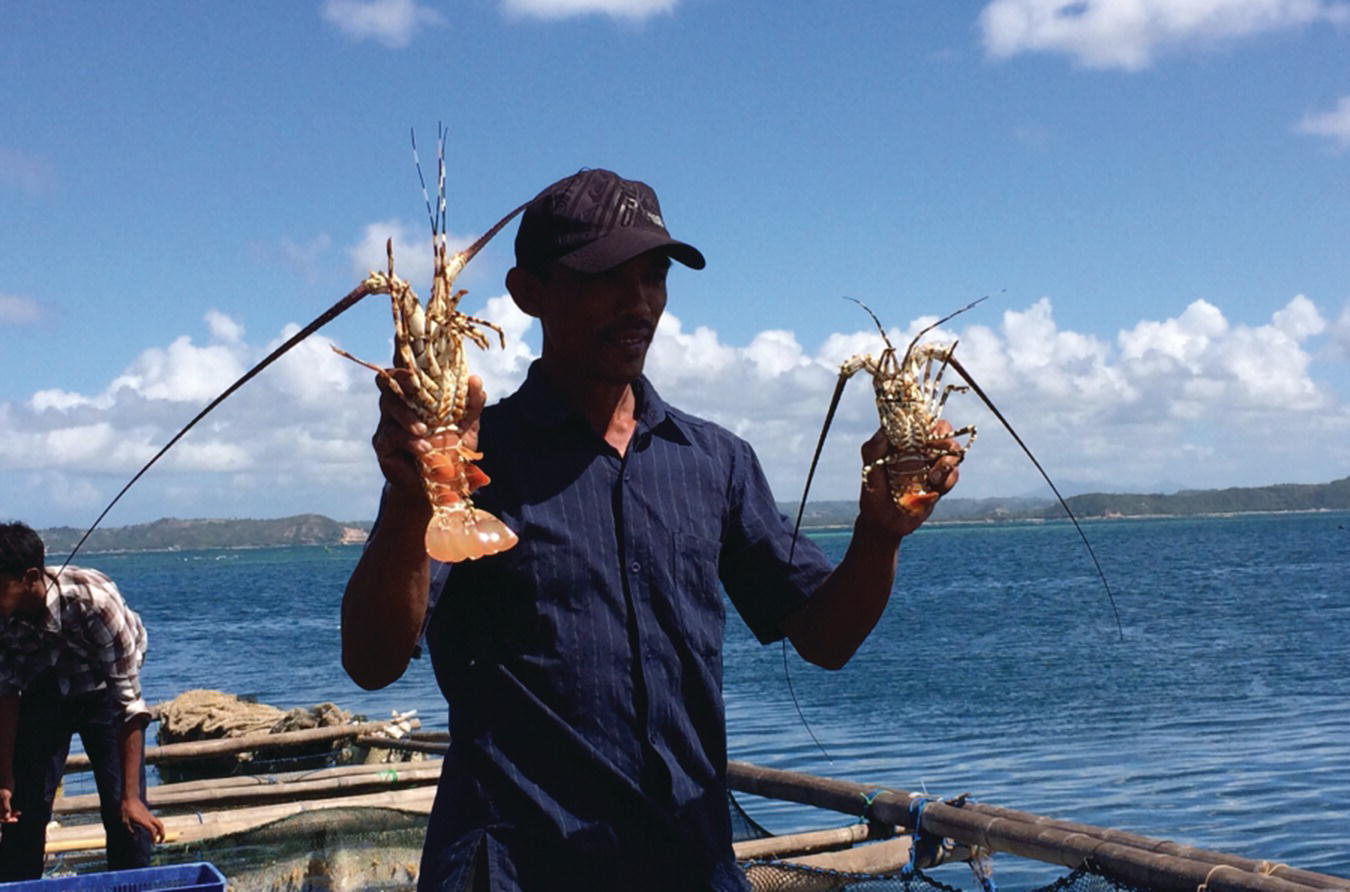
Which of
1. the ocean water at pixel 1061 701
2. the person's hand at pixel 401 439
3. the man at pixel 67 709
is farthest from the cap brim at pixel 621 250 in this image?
the ocean water at pixel 1061 701

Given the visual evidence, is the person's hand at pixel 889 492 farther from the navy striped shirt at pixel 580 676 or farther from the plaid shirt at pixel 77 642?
the plaid shirt at pixel 77 642

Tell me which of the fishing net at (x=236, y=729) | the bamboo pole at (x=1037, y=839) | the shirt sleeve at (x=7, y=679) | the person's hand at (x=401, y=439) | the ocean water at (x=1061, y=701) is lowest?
the ocean water at (x=1061, y=701)

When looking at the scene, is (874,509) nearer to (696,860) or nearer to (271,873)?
(696,860)

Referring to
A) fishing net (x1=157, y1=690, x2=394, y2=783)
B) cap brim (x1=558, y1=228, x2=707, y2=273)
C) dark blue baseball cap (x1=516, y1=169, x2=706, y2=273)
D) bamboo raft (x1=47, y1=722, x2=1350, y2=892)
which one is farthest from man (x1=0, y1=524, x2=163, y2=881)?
fishing net (x1=157, y1=690, x2=394, y2=783)

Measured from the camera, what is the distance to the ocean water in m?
13.7

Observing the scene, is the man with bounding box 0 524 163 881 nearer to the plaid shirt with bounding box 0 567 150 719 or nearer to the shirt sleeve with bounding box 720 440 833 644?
the plaid shirt with bounding box 0 567 150 719

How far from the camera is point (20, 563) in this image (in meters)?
5.33

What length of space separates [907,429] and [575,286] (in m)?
→ 0.69

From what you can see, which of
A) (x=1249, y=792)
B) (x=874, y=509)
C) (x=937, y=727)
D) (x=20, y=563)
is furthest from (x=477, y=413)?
(x=937, y=727)

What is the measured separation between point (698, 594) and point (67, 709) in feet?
14.2

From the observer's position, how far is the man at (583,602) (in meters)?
2.17

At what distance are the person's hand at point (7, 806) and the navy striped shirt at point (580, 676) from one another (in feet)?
13.7

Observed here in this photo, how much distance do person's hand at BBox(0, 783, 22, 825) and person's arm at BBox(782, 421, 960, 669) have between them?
14.3 feet

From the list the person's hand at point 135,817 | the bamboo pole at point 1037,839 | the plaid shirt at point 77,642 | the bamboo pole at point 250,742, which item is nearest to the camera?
the bamboo pole at point 1037,839
